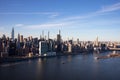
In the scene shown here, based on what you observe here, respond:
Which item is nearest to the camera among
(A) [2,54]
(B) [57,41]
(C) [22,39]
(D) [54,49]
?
(A) [2,54]

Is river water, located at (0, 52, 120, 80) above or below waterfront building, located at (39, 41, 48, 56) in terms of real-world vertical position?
below

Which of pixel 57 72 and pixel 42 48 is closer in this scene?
pixel 57 72

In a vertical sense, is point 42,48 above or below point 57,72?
above

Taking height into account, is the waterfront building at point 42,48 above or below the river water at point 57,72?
above

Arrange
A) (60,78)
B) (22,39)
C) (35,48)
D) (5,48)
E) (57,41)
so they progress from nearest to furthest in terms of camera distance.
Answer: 1. (60,78)
2. (5,48)
3. (35,48)
4. (22,39)
5. (57,41)

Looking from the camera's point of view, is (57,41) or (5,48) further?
(57,41)

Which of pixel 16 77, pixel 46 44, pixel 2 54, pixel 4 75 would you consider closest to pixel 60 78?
pixel 16 77

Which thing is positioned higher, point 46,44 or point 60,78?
point 46,44

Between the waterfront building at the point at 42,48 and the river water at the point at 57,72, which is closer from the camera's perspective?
the river water at the point at 57,72

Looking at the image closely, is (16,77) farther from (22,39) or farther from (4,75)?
(22,39)

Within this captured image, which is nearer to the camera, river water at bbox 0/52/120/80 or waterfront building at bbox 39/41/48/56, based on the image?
river water at bbox 0/52/120/80
